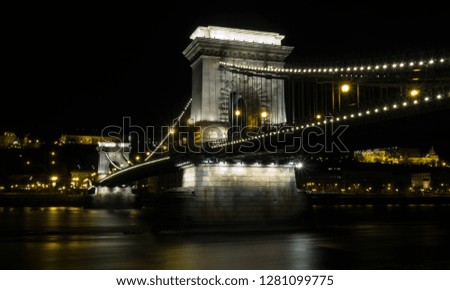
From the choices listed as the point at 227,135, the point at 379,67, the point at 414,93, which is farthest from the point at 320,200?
the point at 414,93

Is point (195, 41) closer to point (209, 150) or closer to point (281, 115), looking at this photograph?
point (281, 115)

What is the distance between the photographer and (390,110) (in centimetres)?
1862

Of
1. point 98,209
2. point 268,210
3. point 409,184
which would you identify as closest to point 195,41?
point 268,210

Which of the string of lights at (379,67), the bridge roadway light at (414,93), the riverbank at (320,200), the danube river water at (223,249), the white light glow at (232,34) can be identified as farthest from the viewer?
the riverbank at (320,200)

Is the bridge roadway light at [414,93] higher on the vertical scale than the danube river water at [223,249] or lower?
higher

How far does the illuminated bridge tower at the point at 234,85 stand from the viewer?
3850 cm

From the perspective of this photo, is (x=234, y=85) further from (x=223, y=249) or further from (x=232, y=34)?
(x=223, y=249)

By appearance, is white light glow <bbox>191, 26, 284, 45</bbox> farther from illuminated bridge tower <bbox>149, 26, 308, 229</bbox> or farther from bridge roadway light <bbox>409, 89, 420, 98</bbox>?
bridge roadway light <bbox>409, 89, 420, 98</bbox>

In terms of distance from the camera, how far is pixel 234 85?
128 ft

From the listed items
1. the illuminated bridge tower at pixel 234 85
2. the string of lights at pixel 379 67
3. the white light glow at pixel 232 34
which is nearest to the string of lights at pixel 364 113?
the string of lights at pixel 379 67

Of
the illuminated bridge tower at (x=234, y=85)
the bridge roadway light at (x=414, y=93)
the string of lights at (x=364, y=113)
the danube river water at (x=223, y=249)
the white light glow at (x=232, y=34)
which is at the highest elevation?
the white light glow at (x=232, y=34)

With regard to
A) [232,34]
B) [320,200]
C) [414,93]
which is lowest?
[320,200]

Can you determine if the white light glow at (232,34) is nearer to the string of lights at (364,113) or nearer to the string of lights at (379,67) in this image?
the string of lights at (379,67)

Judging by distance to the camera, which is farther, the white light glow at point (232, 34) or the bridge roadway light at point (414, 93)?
the white light glow at point (232, 34)
